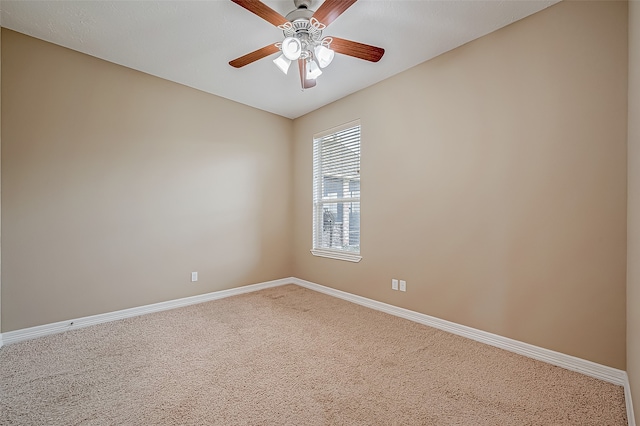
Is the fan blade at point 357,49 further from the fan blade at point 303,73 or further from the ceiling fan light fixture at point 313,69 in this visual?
the fan blade at point 303,73

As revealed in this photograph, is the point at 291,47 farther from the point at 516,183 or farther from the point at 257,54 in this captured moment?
the point at 516,183

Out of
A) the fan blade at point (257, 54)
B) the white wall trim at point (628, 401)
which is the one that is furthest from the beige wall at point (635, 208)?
the fan blade at point (257, 54)

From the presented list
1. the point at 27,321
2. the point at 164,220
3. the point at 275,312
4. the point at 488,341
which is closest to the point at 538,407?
the point at 488,341

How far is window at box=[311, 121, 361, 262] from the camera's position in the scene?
3.68 m

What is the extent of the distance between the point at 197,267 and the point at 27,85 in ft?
7.83

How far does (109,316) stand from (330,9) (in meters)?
3.48

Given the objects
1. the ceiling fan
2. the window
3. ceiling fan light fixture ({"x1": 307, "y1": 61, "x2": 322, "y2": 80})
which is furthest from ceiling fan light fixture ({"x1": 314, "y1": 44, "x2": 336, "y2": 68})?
the window

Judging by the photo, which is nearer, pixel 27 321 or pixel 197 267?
pixel 27 321

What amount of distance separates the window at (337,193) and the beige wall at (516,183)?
36 cm

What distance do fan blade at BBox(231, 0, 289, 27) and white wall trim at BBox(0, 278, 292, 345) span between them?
123 inches

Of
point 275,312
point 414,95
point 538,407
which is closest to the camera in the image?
point 538,407

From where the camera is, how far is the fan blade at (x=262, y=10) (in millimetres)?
1670

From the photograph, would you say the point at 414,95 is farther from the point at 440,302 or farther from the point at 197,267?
the point at 197,267

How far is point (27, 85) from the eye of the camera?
2.50m
